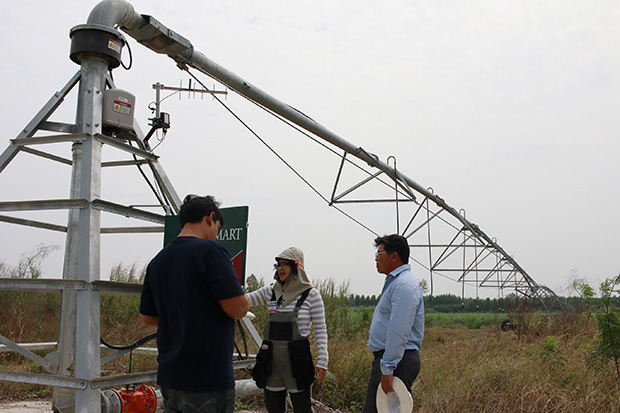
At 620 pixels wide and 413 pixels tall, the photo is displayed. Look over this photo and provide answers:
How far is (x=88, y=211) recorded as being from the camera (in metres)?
3.94

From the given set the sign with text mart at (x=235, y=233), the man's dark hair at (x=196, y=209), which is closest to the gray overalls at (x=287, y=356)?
the sign with text mart at (x=235, y=233)

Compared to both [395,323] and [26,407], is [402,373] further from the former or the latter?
[26,407]

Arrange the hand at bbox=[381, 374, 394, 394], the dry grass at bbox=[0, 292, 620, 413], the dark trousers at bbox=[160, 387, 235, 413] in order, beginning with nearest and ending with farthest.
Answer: the dark trousers at bbox=[160, 387, 235, 413], the hand at bbox=[381, 374, 394, 394], the dry grass at bbox=[0, 292, 620, 413]

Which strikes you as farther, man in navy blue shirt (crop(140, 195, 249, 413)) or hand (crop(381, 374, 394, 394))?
hand (crop(381, 374, 394, 394))

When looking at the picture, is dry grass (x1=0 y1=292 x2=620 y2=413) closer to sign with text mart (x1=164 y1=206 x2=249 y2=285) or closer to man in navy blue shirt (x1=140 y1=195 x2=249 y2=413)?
sign with text mart (x1=164 y1=206 x2=249 y2=285)

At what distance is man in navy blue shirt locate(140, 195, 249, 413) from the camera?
2.84 meters

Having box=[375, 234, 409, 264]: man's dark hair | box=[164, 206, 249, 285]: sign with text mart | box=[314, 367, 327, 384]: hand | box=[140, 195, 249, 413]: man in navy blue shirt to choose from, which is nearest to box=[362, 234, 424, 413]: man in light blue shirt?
box=[375, 234, 409, 264]: man's dark hair

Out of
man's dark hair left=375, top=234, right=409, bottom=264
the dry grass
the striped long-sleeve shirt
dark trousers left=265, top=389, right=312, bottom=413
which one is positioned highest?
man's dark hair left=375, top=234, right=409, bottom=264

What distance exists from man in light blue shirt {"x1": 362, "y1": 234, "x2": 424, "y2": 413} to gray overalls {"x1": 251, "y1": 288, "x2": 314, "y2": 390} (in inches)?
19.7

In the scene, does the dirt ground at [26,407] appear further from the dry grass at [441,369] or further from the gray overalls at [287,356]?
the gray overalls at [287,356]

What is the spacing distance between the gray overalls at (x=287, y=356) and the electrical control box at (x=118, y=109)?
6.69ft

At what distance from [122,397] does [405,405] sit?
6.81 feet

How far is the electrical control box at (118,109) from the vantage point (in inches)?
175

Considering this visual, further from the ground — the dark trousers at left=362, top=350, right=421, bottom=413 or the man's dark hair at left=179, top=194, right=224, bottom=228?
the man's dark hair at left=179, top=194, right=224, bottom=228
